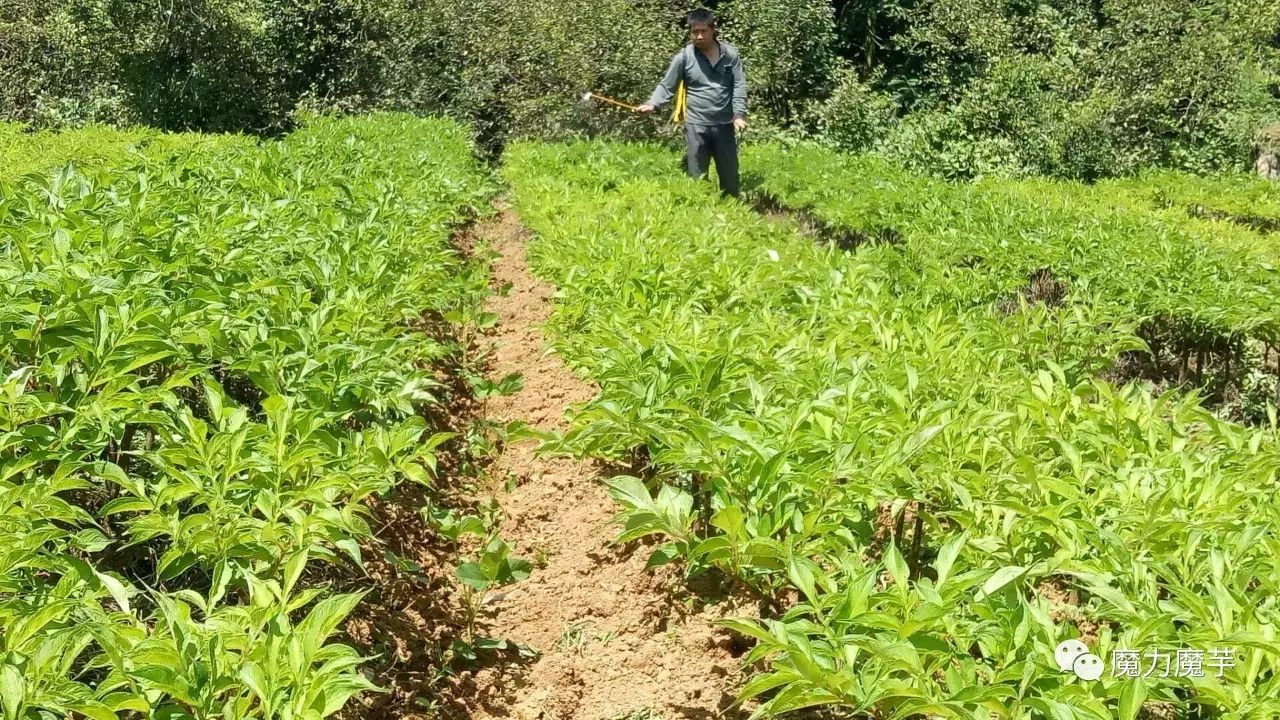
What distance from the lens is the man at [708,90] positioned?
30.9 ft

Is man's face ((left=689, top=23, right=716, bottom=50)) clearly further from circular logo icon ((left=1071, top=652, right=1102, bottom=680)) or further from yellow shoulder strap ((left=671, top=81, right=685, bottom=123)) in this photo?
circular logo icon ((left=1071, top=652, right=1102, bottom=680))

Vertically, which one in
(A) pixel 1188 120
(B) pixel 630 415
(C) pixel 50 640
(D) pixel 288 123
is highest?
(C) pixel 50 640

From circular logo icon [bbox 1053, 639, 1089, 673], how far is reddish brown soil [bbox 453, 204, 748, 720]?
0.78m

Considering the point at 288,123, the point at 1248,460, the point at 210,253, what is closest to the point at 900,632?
the point at 1248,460

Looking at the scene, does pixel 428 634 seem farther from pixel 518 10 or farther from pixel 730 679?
pixel 518 10

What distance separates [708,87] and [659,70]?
8.82 meters

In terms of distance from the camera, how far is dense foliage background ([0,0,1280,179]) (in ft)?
54.1

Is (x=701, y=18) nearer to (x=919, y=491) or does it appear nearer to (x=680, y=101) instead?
(x=680, y=101)

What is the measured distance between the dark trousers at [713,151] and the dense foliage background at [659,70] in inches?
296

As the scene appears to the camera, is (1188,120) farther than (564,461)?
Yes

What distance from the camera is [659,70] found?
1784 cm

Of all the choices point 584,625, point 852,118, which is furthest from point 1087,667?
point 852,118

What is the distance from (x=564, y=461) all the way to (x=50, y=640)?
9.17 ft

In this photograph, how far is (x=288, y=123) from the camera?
2069 centimetres
